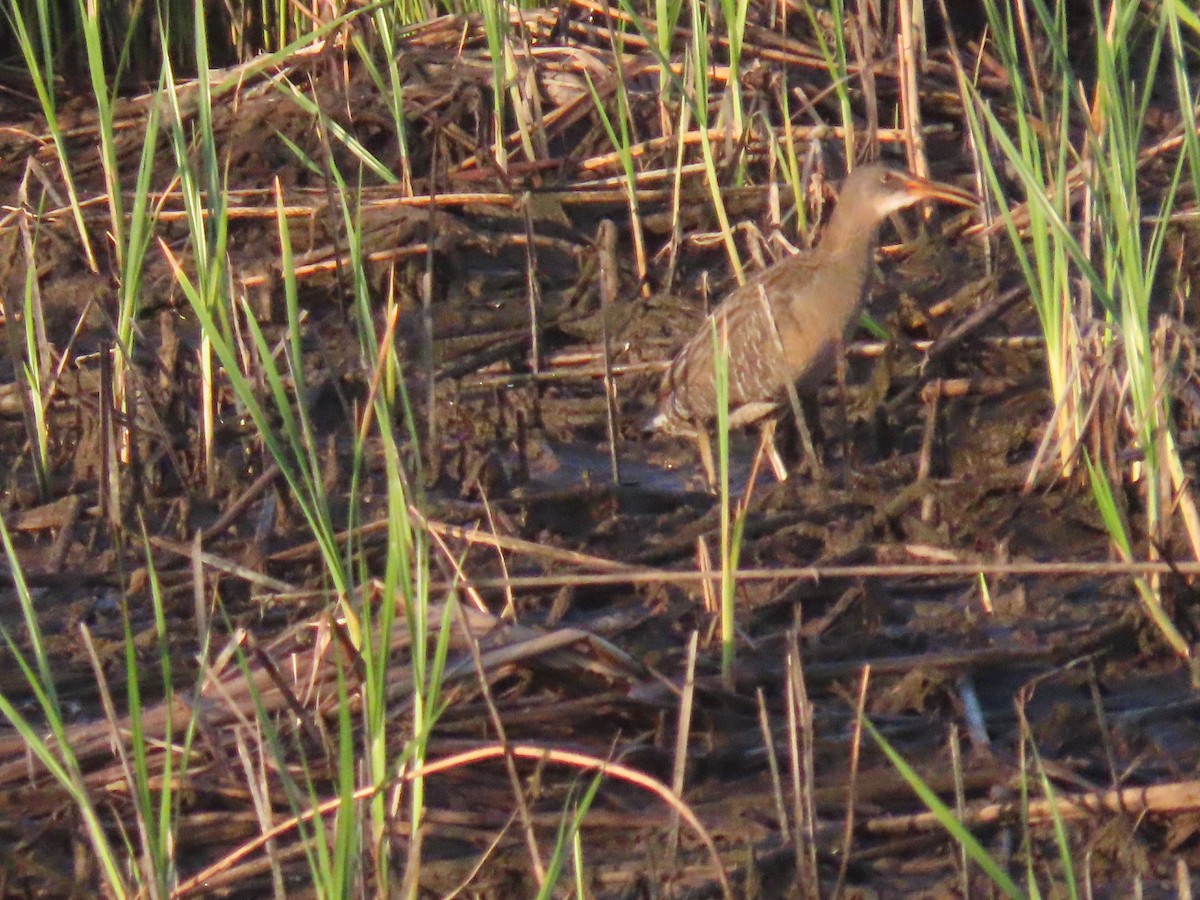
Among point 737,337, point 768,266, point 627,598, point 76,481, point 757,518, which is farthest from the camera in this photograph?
point 768,266

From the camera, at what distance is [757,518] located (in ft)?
15.0

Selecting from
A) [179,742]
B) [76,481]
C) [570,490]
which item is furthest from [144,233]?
[179,742]

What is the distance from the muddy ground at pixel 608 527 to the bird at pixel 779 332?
12 cm

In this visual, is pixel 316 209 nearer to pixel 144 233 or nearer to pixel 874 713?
pixel 144 233

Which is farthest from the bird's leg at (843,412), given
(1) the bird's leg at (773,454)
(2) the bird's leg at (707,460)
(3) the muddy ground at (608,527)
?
(2) the bird's leg at (707,460)

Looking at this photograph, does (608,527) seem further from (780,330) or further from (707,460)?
(780,330)

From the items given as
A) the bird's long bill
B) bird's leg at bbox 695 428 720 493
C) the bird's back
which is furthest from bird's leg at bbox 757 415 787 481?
the bird's long bill

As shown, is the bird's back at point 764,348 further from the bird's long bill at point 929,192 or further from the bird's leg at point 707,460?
the bird's long bill at point 929,192

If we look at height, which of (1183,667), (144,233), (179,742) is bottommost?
(1183,667)

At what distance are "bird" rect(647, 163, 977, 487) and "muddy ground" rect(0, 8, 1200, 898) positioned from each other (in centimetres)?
12

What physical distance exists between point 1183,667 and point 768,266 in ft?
7.83

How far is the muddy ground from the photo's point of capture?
318 cm

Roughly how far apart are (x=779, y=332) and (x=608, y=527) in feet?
2.94

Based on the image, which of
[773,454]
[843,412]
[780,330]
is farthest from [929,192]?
[773,454]
